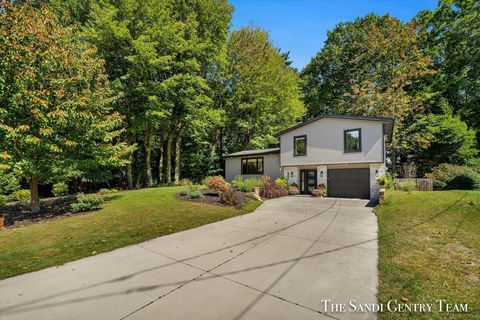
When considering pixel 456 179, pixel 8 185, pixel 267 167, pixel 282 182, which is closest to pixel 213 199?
pixel 282 182

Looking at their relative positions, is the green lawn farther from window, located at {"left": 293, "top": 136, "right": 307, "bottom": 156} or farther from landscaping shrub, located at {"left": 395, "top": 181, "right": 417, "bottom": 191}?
landscaping shrub, located at {"left": 395, "top": 181, "right": 417, "bottom": 191}

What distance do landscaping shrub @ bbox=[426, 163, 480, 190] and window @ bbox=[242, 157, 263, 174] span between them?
1285 cm

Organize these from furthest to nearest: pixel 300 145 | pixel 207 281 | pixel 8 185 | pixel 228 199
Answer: pixel 300 145 < pixel 8 185 < pixel 228 199 < pixel 207 281

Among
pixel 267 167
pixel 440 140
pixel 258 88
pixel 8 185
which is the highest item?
pixel 258 88

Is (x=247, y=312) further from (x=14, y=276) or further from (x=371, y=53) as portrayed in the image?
(x=371, y=53)

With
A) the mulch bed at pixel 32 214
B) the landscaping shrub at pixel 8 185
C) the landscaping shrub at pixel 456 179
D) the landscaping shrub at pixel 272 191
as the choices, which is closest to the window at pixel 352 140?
the landscaping shrub at pixel 272 191

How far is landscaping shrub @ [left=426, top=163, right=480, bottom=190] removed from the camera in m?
13.8

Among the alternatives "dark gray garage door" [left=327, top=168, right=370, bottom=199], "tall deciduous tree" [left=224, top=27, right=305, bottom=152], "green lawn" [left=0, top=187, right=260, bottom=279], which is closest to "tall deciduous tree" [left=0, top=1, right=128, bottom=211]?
"green lawn" [left=0, top=187, right=260, bottom=279]

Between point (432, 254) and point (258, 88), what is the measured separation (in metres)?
22.0

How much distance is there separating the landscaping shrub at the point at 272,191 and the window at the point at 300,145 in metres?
3.09

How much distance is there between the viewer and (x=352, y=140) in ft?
49.5

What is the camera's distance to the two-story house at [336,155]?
14.4 metres

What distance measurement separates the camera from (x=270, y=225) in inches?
306

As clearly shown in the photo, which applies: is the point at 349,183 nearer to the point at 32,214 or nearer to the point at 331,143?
the point at 331,143
